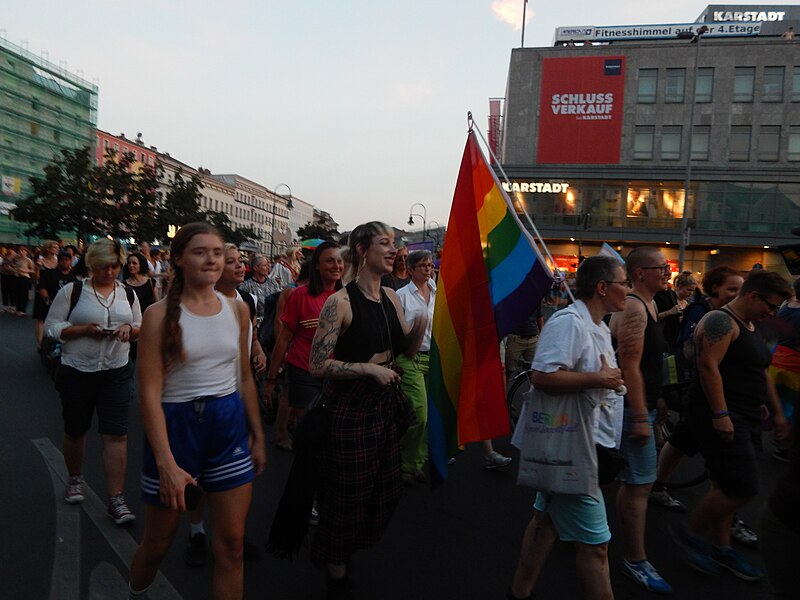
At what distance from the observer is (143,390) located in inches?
95.9

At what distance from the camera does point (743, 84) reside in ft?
125

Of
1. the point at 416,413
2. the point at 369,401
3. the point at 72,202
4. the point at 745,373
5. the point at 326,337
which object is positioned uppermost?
the point at 72,202

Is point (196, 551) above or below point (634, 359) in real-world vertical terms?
below

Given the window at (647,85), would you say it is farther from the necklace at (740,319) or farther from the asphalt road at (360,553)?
the necklace at (740,319)

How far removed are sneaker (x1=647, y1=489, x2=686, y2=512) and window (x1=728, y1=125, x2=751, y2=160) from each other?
129 feet

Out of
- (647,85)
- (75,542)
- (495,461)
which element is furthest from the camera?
(647,85)

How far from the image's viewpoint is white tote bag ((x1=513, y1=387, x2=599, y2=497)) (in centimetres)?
277

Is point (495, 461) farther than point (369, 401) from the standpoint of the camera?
Yes

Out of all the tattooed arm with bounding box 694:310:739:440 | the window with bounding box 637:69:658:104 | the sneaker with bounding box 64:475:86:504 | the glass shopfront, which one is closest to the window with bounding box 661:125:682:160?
the glass shopfront

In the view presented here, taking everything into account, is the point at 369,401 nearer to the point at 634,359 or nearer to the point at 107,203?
the point at 634,359

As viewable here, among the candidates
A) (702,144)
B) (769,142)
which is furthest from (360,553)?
(769,142)

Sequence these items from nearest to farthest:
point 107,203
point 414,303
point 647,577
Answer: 1. point 647,577
2. point 414,303
3. point 107,203

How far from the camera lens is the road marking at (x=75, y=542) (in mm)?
3209

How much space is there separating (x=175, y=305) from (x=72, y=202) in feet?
116
